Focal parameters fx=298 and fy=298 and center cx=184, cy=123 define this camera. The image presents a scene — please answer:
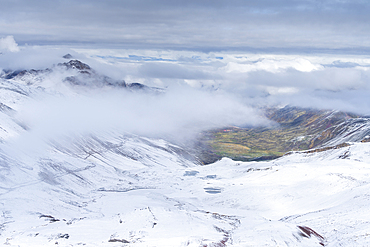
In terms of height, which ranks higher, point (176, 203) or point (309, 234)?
point (309, 234)

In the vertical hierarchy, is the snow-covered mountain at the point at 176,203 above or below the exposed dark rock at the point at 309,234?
below

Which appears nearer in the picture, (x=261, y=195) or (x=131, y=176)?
(x=261, y=195)

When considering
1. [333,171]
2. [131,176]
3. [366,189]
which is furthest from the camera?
[131,176]

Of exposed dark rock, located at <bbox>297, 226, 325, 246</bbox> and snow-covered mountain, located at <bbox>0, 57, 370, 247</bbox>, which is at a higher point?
exposed dark rock, located at <bbox>297, 226, 325, 246</bbox>

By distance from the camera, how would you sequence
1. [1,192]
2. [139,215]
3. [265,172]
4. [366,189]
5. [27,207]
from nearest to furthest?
[139,215] < [366,189] < [27,207] < [1,192] < [265,172]

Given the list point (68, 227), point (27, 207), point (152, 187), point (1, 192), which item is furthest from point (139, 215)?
point (152, 187)

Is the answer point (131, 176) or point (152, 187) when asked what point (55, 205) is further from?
point (131, 176)

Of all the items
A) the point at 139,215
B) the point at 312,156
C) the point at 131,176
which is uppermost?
the point at 139,215

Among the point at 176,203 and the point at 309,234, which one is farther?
the point at 176,203
